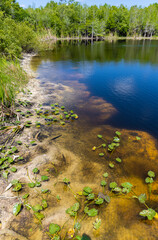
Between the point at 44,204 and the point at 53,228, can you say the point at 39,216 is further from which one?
the point at 53,228

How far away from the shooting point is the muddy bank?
103 inches

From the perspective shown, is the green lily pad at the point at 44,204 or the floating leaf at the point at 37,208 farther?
the green lily pad at the point at 44,204

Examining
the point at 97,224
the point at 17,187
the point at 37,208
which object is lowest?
the point at 97,224

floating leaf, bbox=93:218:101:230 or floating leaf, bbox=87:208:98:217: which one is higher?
floating leaf, bbox=87:208:98:217

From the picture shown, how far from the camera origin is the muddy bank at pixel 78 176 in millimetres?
2617

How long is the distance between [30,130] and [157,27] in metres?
77.8

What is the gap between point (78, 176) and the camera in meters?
3.70

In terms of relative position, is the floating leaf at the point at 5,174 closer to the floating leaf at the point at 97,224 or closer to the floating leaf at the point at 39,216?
the floating leaf at the point at 39,216

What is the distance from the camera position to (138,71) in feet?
46.4

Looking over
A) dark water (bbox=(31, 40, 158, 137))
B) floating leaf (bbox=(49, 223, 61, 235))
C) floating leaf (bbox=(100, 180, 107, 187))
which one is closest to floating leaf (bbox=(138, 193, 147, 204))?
floating leaf (bbox=(100, 180, 107, 187))

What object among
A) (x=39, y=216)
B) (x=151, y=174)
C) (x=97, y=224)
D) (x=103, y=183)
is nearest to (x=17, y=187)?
(x=39, y=216)

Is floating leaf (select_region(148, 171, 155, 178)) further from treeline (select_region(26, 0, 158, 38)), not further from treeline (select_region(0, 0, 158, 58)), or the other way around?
treeline (select_region(26, 0, 158, 38))

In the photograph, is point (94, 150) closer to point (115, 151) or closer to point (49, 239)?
point (115, 151)

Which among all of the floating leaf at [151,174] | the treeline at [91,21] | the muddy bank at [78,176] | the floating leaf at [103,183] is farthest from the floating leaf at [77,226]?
the treeline at [91,21]
